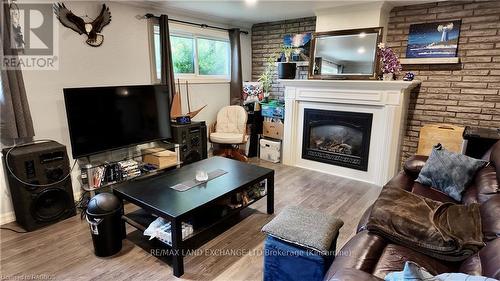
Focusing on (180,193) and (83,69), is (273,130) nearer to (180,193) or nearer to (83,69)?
(180,193)

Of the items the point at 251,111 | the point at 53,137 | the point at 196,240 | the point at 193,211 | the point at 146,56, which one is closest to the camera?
the point at 193,211

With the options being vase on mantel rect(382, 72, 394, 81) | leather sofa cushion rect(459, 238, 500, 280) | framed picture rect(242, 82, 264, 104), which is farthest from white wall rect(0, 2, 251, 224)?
leather sofa cushion rect(459, 238, 500, 280)

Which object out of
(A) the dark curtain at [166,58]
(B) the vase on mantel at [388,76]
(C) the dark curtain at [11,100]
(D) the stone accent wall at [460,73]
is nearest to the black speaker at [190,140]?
(A) the dark curtain at [166,58]

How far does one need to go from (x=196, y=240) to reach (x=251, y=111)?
2688mm

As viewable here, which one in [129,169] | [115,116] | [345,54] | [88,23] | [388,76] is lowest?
[129,169]

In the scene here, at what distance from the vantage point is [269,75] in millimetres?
4902

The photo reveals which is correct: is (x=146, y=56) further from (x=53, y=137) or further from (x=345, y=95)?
(x=345, y=95)

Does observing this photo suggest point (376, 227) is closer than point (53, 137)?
Yes

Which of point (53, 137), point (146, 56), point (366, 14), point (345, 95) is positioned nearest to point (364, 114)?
point (345, 95)

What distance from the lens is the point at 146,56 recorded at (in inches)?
142

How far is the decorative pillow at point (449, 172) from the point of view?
218 centimetres

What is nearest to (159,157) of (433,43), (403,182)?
(403,182)

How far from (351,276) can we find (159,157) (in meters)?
2.70

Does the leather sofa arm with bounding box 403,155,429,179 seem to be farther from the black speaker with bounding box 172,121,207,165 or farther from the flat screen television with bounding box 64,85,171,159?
the flat screen television with bounding box 64,85,171,159
